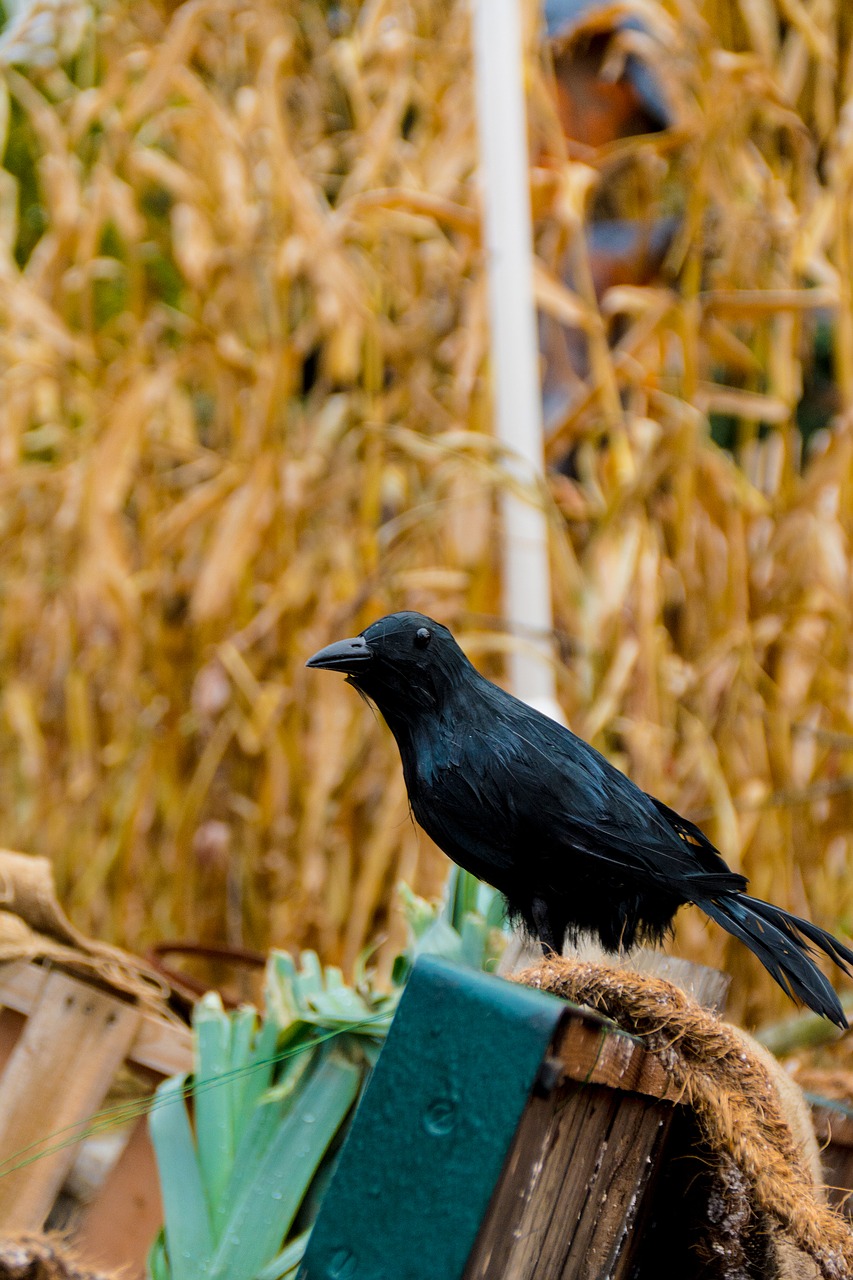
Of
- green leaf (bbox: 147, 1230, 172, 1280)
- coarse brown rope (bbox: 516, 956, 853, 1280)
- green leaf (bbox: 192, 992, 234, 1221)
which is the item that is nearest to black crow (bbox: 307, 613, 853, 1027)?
coarse brown rope (bbox: 516, 956, 853, 1280)

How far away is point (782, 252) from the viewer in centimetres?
188

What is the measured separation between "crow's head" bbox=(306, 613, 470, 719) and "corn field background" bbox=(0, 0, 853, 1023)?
68 cm

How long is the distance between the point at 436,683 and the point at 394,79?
139cm

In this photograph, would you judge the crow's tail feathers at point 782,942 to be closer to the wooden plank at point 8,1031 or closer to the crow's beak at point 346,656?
the crow's beak at point 346,656

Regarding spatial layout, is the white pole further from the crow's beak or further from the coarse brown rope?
the coarse brown rope

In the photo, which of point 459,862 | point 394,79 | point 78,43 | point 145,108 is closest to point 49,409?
point 145,108

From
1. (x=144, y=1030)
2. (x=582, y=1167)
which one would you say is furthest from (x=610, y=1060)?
(x=144, y=1030)

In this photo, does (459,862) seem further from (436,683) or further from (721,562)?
(721,562)

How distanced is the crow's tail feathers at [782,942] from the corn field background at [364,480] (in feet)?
2.04

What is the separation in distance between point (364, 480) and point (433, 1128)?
4.29ft

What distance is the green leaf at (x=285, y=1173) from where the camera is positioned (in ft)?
2.60

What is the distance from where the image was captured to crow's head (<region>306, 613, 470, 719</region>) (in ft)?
2.82

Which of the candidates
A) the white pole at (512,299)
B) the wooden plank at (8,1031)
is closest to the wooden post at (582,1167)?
the wooden plank at (8,1031)

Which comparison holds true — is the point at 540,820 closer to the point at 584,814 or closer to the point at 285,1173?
the point at 584,814
